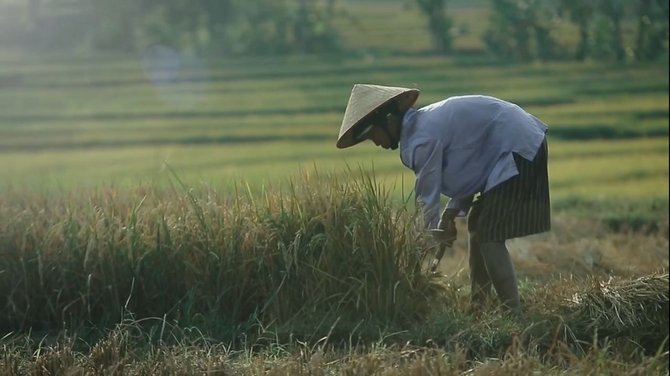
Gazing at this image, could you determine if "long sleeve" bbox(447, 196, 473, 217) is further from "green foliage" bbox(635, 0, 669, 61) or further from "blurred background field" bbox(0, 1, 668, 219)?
"green foliage" bbox(635, 0, 669, 61)

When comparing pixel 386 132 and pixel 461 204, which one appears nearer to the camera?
pixel 386 132

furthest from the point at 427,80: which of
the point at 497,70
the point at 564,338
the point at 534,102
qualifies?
the point at 564,338

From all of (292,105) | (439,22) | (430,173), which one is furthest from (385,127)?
(439,22)

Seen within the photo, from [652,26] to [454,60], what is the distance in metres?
5.08

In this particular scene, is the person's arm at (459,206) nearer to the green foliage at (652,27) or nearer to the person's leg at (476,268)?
the person's leg at (476,268)

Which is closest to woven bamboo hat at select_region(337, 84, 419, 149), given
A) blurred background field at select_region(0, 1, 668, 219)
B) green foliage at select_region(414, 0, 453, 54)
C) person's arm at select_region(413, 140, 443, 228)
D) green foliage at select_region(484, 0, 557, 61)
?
person's arm at select_region(413, 140, 443, 228)

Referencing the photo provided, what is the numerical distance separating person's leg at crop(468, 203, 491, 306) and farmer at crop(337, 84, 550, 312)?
0.11 meters

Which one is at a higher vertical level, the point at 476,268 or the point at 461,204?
the point at 461,204

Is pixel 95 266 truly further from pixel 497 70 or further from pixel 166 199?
pixel 497 70

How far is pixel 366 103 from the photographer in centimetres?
467

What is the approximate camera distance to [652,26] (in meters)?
13.8

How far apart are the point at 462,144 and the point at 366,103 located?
0.41 m

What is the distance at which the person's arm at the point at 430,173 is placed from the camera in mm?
4535

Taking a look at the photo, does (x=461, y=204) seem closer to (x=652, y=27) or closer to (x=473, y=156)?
(x=473, y=156)
